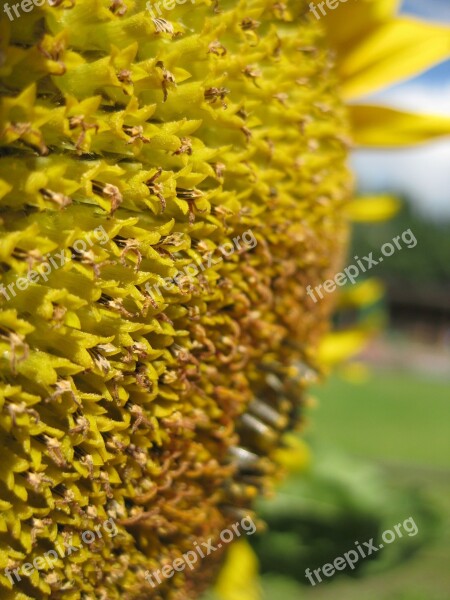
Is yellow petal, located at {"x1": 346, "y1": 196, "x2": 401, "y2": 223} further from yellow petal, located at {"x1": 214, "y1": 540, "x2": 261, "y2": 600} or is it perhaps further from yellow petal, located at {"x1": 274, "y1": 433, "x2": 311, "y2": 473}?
yellow petal, located at {"x1": 214, "y1": 540, "x2": 261, "y2": 600}

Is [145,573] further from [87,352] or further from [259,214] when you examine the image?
[259,214]

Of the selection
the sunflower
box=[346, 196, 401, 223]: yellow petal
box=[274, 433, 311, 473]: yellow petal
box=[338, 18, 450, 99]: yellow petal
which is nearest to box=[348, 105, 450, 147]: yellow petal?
box=[338, 18, 450, 99]: yellow petal

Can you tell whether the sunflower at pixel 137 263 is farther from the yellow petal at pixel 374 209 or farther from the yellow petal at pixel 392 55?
the yellow petal at pixel 374 209

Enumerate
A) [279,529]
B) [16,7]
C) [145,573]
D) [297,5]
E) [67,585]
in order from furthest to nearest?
[279,529] → [297,5] → [145,573] → [67,585] → [16,7]

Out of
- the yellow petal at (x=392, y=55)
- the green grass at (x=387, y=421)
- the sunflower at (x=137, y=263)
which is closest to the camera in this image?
the sunflower at (x=137, y=263)

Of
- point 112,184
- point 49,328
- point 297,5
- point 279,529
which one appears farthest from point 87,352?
point 279,529

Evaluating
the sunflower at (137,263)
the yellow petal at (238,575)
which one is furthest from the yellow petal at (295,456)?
the sunflower at (137,263)
